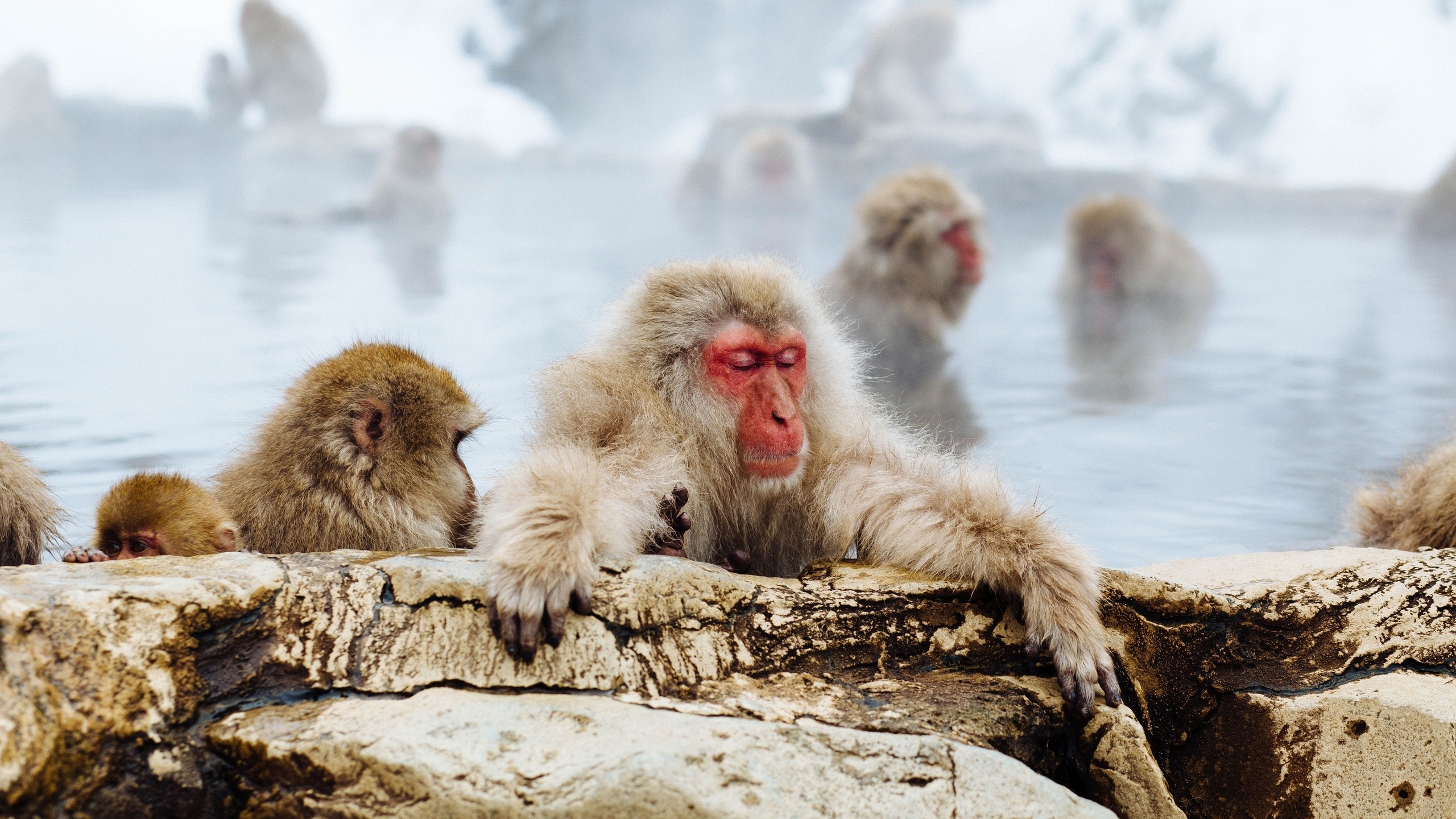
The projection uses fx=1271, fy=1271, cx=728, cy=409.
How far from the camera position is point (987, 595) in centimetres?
238

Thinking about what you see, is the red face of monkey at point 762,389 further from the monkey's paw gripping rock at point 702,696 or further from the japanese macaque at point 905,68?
the japanese macaque at point 905,68

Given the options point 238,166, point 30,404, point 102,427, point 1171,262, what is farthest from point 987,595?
point 238,166

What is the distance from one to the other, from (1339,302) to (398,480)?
910 cm

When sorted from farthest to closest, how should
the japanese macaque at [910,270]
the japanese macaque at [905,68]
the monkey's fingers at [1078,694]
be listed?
the japanese macaque at [905,68]
the japanese macaque at [910,270]
the monkey's fingers at [1078,694]

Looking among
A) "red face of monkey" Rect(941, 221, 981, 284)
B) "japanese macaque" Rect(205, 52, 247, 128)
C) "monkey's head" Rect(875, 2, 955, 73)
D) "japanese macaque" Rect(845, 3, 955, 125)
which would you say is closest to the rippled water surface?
"red face of monkey" Rect(941, 221, 981, 284)

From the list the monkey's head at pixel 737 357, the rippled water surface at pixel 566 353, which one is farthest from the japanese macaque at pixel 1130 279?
the monkey's head at pixel 737 357

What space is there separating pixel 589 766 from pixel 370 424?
3.77 feet

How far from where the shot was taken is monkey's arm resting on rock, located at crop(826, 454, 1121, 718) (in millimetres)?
2236

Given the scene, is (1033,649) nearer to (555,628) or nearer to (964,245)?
(555,628)

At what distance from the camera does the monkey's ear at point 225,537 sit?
8.21 feet

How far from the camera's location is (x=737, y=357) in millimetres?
2668

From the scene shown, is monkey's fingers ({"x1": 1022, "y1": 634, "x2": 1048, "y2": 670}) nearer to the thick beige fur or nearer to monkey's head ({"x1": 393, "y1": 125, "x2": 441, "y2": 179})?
the thick beige fur

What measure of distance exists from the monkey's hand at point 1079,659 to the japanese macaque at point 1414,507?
1157 millimetres

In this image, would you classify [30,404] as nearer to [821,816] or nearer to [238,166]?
[821,816]
